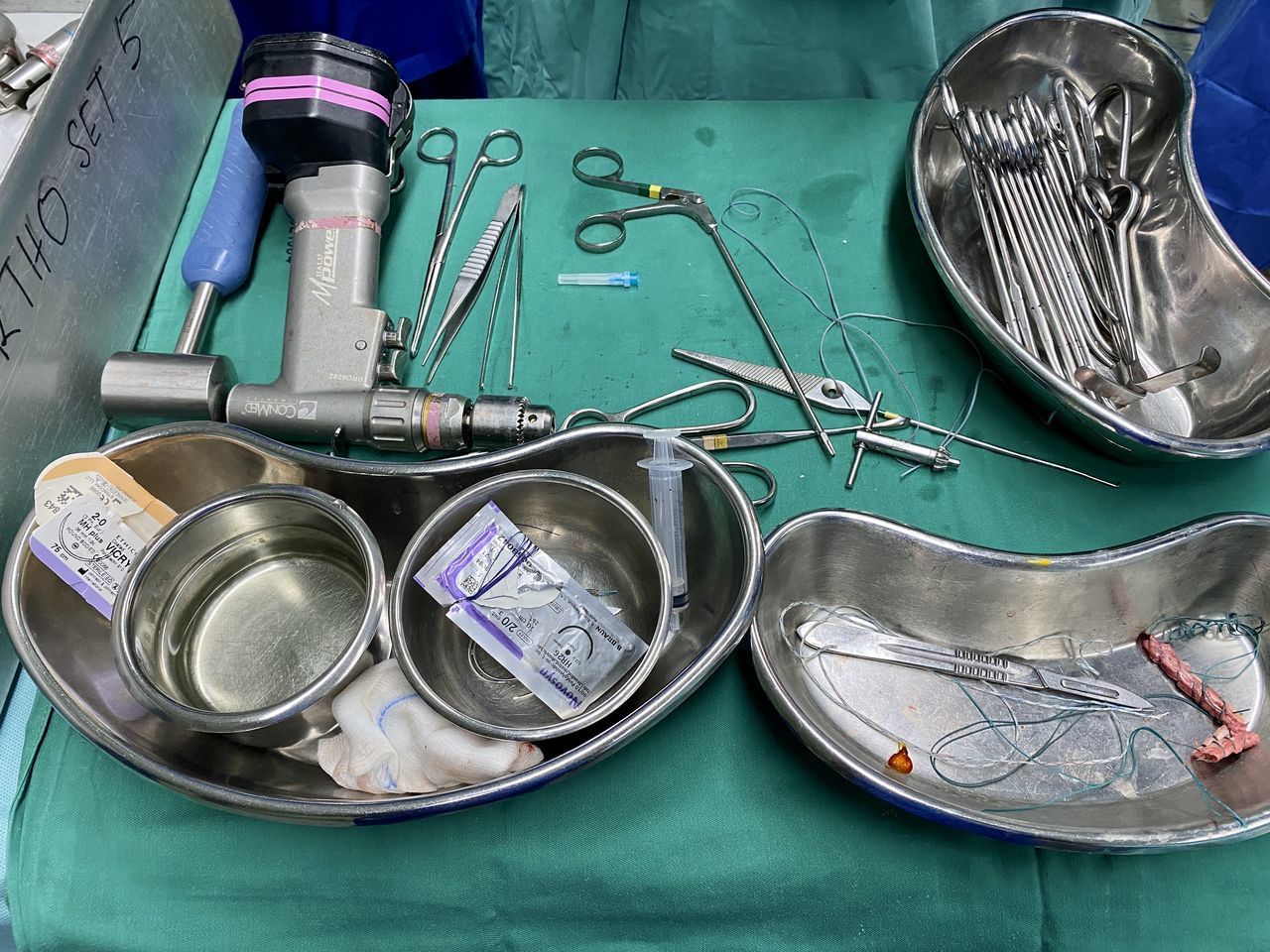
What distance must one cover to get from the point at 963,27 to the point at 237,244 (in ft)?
2.55

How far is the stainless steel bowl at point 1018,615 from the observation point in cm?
54

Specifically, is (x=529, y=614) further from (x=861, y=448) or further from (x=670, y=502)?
(x=861, y=448)

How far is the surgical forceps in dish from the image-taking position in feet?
2.08

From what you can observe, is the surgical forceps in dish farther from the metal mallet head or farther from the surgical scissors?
the metal mallet head

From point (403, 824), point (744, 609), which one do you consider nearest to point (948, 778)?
point (744, 609)

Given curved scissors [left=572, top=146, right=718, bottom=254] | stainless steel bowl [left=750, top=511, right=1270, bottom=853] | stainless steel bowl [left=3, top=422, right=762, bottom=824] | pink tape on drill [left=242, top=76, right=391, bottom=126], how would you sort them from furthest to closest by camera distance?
1. curved scissors [left=572, top=146, right=718, bottom=254]
2. pink tape on drill [left=242, top=76, right=391, bottom=126]
3. stainless steel bowl [left=750, top=511, right=1270, bottom=853]
4. stainless steel bowl [left=3, top=422, right=762, bottom=824]

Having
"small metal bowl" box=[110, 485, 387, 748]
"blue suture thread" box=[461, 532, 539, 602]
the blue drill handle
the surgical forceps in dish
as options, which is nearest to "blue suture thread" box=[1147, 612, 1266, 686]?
the surgical forceps in dish

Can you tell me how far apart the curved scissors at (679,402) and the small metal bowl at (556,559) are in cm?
10

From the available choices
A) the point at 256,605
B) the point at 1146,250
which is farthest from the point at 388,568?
the point at 1146,250

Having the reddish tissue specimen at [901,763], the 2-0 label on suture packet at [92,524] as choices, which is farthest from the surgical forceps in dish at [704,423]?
the 2-0 label on suture packet at [92,524]

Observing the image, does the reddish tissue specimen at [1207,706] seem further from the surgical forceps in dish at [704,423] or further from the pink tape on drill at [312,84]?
the pink tape on drill at [312,84]

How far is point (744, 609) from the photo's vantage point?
0.48 meters

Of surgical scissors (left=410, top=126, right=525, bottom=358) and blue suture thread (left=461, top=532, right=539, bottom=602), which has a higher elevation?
surgical scissors (left=410, top=126, right=525, bottom=358)

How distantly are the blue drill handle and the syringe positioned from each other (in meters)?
0.44
